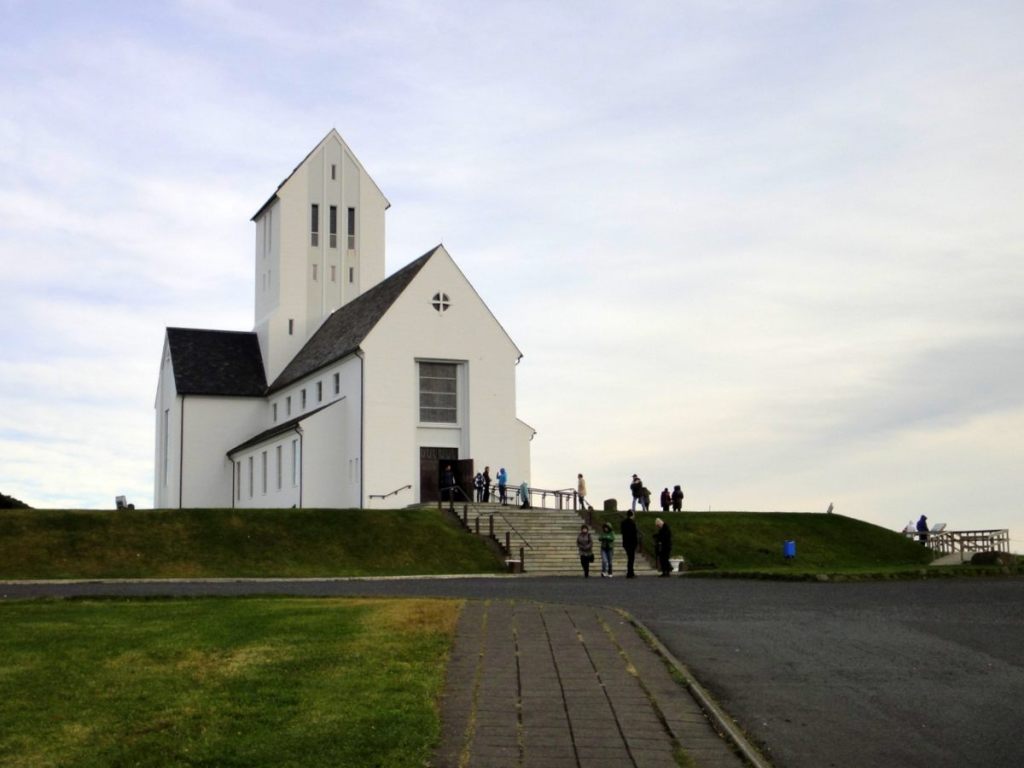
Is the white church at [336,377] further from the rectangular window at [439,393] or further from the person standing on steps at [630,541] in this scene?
the person standing on steps at [630,541]

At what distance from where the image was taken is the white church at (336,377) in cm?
5347

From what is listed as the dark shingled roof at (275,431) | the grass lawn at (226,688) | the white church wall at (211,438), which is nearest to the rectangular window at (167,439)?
the white church wall at (211,438)

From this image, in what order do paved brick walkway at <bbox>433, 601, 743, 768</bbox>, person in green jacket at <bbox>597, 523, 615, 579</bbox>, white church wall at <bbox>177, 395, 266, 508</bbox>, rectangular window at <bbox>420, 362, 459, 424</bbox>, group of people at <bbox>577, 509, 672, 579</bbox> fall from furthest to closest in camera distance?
1. white church wall at <bbox>177, 395, 266, 508</bbox>
2. rectangular window at <bbox>420, 362, 459, 424</bbox>
3. person in green jacket at <bbox>597, 523, 615, 579</bbox>
4. group of people at <bbox>577, 509, 672, 579</bbox>
5. paved brick walkway at <bbox>433, 601, 743, 768</bbox>

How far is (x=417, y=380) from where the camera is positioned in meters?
54.2

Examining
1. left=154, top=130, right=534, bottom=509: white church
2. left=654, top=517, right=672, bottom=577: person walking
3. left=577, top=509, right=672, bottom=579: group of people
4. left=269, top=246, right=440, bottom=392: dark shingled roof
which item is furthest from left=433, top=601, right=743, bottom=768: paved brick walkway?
left=269, top=246, right=440, bottom=392: dark shingled roof

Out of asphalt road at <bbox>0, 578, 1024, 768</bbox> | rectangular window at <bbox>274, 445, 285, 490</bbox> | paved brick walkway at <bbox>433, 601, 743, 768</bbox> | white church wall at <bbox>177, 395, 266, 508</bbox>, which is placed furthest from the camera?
white church wall at <bbox>177, 395, 266, 508</bbox>

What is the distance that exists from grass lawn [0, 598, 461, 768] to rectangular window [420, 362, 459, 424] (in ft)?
114

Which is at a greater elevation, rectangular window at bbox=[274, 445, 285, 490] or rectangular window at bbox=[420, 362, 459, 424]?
rectangular window at bbox=[420, 362, 459, 424]

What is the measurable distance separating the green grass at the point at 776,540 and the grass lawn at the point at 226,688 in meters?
26.5

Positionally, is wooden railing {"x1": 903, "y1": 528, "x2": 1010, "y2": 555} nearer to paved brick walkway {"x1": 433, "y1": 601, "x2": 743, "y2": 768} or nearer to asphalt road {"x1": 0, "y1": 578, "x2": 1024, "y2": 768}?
asphalt road {"x1": 0, "y1": 578, "x2": 1024, "y2": 768}

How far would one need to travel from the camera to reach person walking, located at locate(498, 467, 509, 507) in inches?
2053

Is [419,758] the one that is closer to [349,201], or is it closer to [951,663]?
[951,663]

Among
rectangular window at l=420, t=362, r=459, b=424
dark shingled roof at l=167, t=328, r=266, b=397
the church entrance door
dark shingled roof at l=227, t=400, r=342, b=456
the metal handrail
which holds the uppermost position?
dark shingled roof at l=167, t=328, r=266, b=397

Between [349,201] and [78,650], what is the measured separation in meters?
54.3
